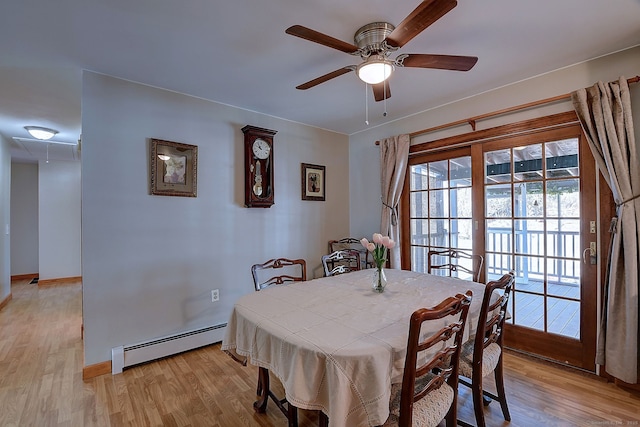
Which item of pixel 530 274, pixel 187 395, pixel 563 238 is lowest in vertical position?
pixel 187 395

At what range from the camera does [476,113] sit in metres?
2.89

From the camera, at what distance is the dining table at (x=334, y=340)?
42.4 inches

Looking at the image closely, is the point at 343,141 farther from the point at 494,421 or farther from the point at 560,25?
the point at 494,421

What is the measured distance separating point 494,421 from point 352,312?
1.19m

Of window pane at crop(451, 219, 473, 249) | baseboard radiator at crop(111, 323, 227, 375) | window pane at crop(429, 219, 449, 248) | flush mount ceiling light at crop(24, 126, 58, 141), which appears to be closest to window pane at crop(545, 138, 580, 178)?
window pane at crop(451, 219, 473, 249)

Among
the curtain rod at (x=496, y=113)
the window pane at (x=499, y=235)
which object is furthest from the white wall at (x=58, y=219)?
the window pane at (x=499, y=235)

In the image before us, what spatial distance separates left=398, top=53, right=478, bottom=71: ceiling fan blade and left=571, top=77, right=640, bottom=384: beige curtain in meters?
1.26

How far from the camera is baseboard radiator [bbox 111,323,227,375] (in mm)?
2396

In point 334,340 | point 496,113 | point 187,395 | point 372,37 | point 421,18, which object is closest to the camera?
point 334,340

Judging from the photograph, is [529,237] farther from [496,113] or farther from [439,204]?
[496,113]

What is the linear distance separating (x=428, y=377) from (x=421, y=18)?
176cm

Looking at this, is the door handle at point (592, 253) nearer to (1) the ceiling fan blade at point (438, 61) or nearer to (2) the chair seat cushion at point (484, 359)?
(2) the chair seat cushion at point (484, 359)

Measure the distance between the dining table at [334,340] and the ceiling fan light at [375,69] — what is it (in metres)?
1.38

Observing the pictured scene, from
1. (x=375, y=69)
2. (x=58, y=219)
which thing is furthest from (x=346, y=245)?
(x=58, y=219)
